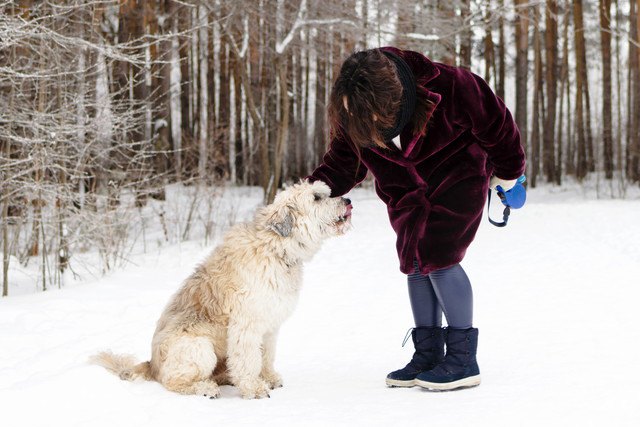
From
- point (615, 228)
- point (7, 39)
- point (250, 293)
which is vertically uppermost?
point (7, 39)

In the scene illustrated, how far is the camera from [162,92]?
15688 millimetres

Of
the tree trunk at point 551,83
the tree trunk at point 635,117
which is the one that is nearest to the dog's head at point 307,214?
the tree trunk at point 635,117

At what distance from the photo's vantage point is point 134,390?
10.9 feet

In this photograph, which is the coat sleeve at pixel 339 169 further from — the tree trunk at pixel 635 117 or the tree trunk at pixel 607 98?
the tree trunk at pixel 607 98

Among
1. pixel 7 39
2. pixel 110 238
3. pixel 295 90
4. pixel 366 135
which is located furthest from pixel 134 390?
pixel 295 90

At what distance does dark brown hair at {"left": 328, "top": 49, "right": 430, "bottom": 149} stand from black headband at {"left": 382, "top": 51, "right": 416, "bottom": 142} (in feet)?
0.10

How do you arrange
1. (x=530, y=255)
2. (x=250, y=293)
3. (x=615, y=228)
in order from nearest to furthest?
(x=250, y=293)
(x=530, y=255)
(x=615, y=228)

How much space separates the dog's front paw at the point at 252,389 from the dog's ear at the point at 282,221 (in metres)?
0.81

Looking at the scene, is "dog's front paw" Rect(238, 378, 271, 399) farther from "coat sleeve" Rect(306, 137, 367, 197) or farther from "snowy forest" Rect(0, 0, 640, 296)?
"snowy forest" Rect(0, 0, 640, 296)

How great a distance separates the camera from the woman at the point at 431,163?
10.2ft

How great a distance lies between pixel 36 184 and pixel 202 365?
13.5ft

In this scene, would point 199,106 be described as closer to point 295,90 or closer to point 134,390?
point 295,90

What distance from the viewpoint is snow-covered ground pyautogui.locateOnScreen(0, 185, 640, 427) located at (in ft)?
9.87

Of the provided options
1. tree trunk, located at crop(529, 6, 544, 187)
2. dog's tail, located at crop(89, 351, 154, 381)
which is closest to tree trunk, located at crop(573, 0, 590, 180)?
tree trunk, located at crop(529, 6, 544, 187)
